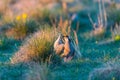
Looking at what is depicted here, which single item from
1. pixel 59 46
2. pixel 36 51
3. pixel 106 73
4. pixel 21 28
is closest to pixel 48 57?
pixel 36 51

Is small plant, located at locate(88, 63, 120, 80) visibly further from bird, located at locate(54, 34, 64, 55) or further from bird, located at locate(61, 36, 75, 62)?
bird, located at locate(54, 34, 64, 55)

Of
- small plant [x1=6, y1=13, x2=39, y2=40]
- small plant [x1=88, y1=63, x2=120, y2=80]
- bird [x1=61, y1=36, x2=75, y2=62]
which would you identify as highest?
small plant [x1=88, y1=63, x2=120, y2=80]

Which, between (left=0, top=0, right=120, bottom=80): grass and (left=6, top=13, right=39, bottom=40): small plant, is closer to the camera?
(left=0, top=0, right=120, bottom=80): grass

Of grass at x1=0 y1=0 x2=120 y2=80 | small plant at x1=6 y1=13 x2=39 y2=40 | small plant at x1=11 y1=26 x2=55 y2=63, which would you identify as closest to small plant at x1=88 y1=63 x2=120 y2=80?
grass at x1=0 y1=0 x2=120 y2=80

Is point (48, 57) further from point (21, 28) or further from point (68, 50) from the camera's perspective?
point (21, 28)

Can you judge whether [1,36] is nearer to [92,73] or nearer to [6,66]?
[6,66]

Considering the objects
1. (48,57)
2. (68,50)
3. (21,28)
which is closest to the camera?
(48,57)

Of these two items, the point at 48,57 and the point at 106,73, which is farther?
the point at 48,57

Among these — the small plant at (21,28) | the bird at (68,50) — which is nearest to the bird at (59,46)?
the bird at (68,50)

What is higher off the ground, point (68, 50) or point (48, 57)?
point (48, 57)

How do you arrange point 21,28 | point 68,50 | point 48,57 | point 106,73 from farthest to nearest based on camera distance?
point 21,28, point 68,50, point 48,57, point 106,73

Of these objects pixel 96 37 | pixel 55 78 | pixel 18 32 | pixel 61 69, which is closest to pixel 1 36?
pixel 18 32

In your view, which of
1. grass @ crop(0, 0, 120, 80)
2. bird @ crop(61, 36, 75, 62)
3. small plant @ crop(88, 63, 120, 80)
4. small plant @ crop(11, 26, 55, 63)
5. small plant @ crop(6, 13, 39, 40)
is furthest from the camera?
small plant @ crop(6, 13, 39, 40)

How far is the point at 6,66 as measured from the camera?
10.0 meters
